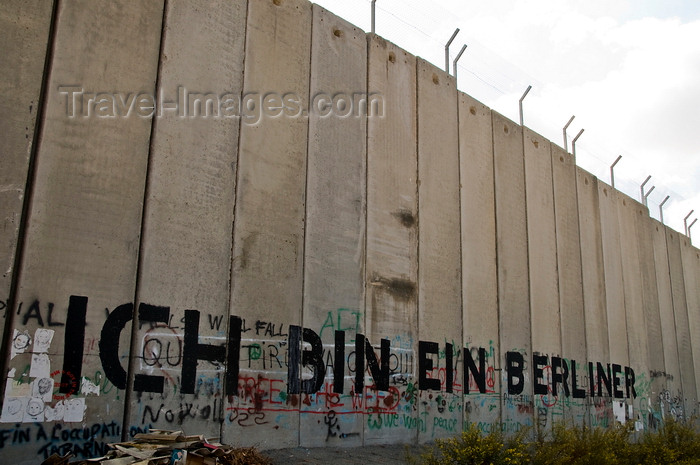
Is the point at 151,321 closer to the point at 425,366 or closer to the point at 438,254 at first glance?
the point at 425,366

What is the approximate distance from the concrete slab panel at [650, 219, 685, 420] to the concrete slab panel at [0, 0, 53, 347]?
19331 mm

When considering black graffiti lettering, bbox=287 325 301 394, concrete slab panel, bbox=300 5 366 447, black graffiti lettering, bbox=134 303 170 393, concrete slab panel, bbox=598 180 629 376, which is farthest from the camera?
concrete slab panel, bbox=598 180 629 376

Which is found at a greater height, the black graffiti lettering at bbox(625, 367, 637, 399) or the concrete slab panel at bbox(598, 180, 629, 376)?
the concrete slab panel at bbox(598, 180, 629, 376)

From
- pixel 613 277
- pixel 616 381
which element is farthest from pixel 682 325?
pixel 616 381

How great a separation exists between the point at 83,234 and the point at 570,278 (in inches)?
496

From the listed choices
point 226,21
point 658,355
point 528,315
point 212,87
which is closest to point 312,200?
point 212,87

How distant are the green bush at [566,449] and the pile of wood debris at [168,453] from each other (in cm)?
195

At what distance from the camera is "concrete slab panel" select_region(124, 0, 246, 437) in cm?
768

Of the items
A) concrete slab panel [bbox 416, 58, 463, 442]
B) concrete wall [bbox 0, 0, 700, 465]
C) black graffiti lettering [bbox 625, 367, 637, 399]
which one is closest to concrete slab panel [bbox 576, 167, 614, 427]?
black graffiti lettering [bbox 625, 367, 637, 399]

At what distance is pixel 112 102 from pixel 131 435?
4.06 m

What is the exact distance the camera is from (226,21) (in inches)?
361

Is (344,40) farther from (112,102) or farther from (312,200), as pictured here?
(112,102)

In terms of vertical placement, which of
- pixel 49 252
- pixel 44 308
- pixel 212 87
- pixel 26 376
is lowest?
pixel 26 376

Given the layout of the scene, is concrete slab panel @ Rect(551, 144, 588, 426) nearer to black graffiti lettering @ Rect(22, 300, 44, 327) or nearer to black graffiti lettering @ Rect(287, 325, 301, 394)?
black graffiti lettering @ Rect(287, 325, 301, 394)
